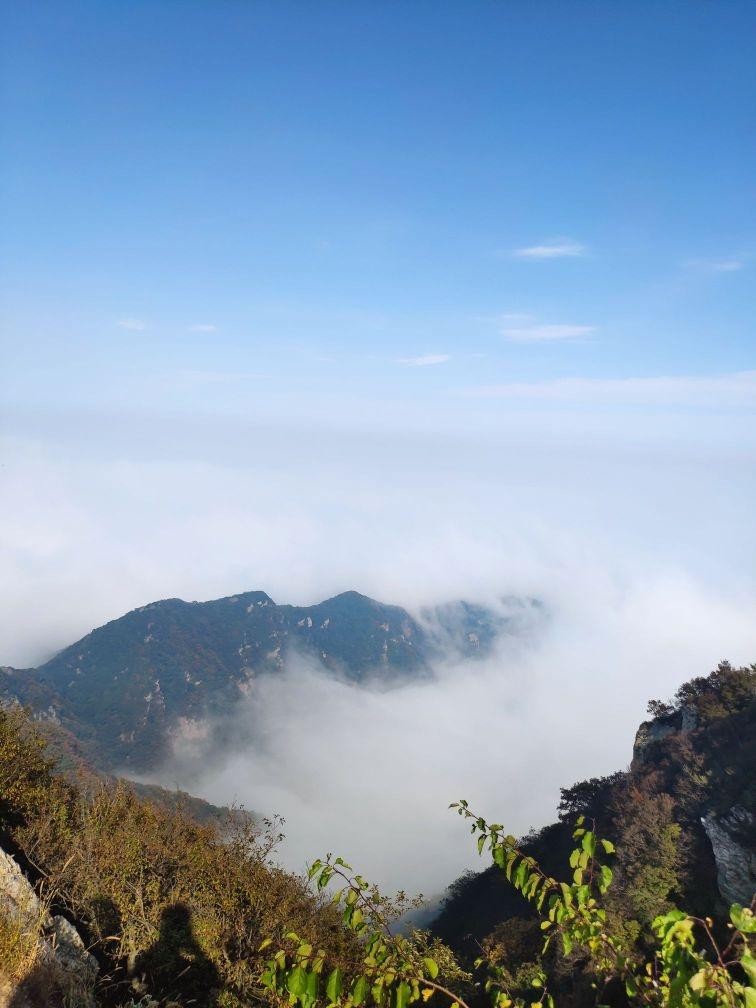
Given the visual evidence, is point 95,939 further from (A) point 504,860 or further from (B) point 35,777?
(A) point 504,860

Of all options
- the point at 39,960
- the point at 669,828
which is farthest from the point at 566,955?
the point at 669,828

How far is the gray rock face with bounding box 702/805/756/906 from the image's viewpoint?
3541cm

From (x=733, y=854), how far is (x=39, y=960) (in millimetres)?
43491

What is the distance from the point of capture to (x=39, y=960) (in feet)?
36.7

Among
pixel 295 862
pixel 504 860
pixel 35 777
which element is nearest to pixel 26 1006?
pixel 504 860

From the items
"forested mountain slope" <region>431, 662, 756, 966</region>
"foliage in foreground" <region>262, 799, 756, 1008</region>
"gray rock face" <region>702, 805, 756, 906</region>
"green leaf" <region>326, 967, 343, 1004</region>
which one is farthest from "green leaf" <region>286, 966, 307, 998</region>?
"gray rock face" <region>702, 805, 756, 906</region>

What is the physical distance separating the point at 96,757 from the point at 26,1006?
21767cm

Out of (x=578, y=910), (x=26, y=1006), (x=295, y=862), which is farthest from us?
(x=295, y=862)

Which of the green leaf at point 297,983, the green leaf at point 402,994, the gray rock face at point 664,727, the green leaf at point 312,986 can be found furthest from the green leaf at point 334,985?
the gray rock face at point 664,727

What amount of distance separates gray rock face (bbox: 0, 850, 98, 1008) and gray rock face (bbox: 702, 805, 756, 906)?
128ft

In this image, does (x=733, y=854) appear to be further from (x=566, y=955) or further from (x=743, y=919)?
(x=566, y=955)

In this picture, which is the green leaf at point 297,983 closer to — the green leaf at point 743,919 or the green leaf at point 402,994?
the green leaf at point 402,994

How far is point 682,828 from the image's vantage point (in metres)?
44.1

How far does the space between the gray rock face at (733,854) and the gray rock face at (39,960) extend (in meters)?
39.1
